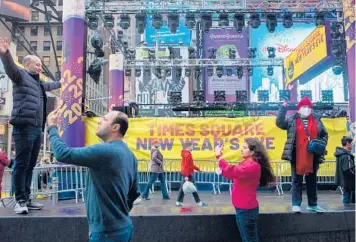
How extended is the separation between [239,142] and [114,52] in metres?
9.50

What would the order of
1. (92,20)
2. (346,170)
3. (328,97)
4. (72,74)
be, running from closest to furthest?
(346,170) < (72,74) < (92,20) < (328,97)

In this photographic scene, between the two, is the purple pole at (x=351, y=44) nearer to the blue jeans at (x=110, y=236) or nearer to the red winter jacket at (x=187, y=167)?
the red winter jacket at (x=187, y=167)

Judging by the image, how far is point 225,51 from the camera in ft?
91.7

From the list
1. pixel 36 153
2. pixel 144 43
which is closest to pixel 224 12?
pixel 36 153

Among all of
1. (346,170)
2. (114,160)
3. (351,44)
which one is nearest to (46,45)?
(351,44)

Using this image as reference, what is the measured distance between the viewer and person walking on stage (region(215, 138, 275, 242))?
16.2ft

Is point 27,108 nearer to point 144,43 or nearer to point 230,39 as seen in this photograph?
point 230,39

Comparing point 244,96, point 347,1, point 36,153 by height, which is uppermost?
point 347,1

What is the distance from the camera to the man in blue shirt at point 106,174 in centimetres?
328

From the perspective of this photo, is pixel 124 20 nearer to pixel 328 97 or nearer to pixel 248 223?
pixel 328 97

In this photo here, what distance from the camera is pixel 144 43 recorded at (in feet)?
106

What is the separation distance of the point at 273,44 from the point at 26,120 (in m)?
26.2

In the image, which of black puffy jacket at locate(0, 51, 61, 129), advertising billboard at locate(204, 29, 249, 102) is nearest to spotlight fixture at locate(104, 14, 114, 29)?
black puffy jacket at locate(0, 51, 61, 129)

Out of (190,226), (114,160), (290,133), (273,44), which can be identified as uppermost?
(273,44)
